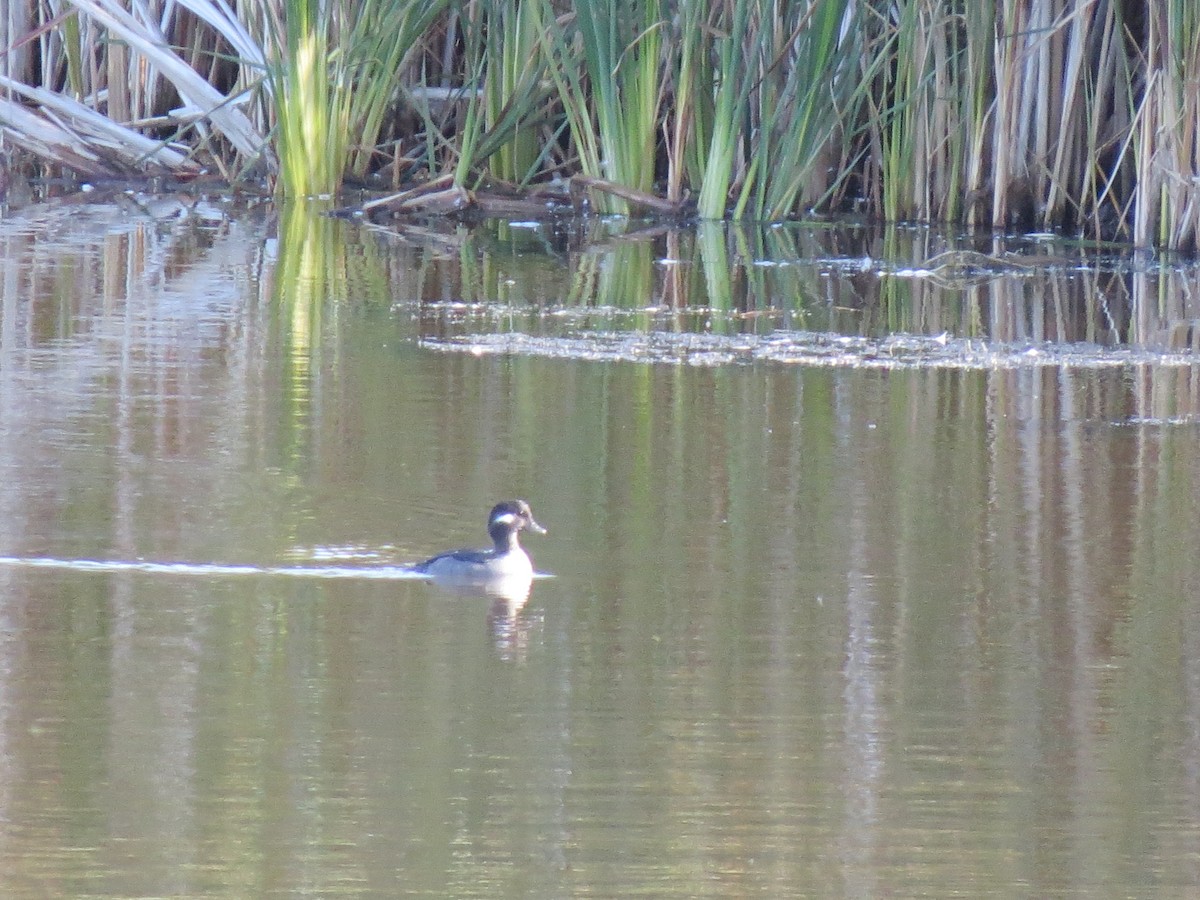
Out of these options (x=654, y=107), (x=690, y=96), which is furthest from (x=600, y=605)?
(x=654, y=107)

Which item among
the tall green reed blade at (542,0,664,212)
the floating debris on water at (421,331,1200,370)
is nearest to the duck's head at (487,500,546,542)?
the floating debris on water at (421,331,1200,370)

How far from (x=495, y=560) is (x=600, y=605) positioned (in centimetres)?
25

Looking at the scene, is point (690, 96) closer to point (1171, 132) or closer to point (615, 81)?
point (615, 81)

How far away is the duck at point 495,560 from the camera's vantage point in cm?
492

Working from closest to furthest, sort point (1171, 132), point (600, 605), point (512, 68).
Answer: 1. point (600, 605)
2. point (1171, 132)
3. point (512, 68)

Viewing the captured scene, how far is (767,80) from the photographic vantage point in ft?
40.5

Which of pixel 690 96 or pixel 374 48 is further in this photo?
pixel 374 48

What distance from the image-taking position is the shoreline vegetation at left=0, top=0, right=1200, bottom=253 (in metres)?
12.0

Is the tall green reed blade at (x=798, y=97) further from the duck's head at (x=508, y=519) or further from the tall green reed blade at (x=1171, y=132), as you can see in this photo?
the duck's head at (x=508, y=519)

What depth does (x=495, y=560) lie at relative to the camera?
16.1ft

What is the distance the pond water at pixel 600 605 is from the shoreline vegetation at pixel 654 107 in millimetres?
3079

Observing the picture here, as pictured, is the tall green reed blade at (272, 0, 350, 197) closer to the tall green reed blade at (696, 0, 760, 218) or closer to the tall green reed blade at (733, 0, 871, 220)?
the tall green reed blade at (696, 0, 760, 218)

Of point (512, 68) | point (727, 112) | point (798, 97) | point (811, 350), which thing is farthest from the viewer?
point (512, 68)

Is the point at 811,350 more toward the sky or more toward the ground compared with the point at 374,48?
more toward the ground
